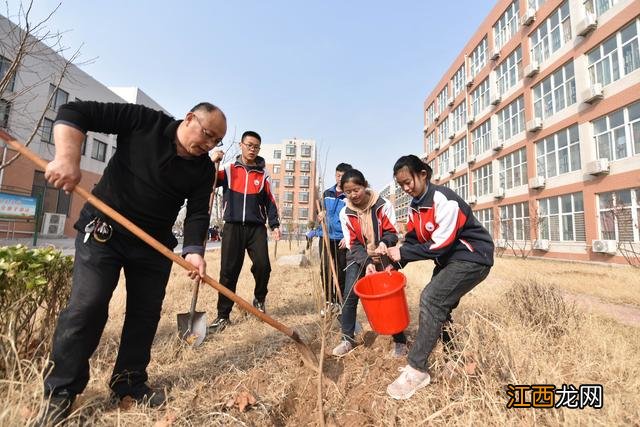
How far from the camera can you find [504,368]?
2014mm

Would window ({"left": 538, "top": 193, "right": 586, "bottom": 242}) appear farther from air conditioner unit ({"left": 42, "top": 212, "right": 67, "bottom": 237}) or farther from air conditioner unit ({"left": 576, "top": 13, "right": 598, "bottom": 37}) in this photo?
air conditioner unit ({"left": 42, "top": 212, "right": 67, "bottom": 237})

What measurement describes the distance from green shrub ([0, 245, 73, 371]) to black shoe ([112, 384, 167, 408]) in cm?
57

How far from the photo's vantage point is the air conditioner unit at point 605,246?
40.4 ft

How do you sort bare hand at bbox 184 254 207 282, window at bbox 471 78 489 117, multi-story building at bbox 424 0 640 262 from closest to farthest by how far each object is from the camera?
1. bare hand at bbox 184 254 207 282
2. multi-story building at bbox 424 0 640 262
3. window at bbox 471 78 489 117

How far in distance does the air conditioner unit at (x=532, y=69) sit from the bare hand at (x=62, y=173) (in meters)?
20.1

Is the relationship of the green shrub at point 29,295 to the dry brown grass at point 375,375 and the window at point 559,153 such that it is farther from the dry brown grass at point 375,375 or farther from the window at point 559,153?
the window at point 559,153

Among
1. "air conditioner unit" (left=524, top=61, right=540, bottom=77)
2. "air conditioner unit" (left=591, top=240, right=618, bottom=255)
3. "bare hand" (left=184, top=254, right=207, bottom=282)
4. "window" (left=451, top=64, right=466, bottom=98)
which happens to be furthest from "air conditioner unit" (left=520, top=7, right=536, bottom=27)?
"bare hand" (left=184, top=254, right=207, bottom=282)

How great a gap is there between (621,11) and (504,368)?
15724 millimetres

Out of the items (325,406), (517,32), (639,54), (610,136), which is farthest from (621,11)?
(325,406)

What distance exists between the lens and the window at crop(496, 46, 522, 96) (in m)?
18.7

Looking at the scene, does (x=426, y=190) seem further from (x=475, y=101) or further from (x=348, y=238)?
(x=475, y=101)

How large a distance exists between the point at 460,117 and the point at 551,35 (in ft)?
35.0

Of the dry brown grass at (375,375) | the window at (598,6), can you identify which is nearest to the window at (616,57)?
the window at (598,6)

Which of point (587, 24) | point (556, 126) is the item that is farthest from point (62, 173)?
point (556, 126)
